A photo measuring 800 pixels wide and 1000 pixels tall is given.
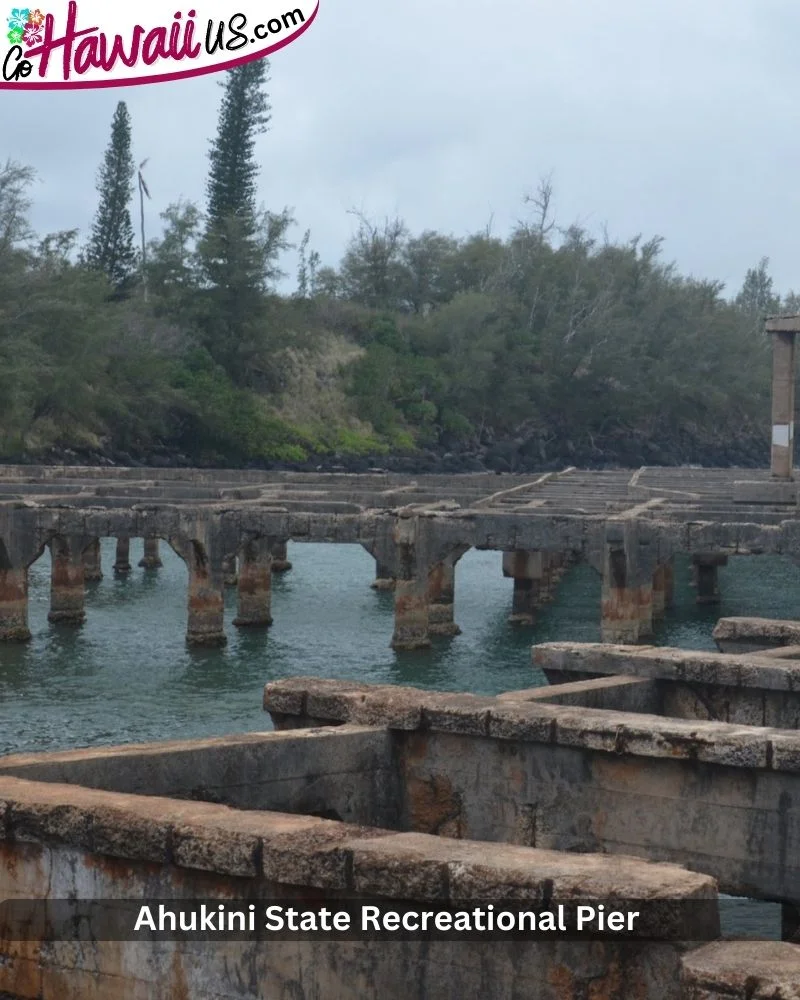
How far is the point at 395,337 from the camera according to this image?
343 feet

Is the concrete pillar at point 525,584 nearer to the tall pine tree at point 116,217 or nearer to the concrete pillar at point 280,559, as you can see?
the concrete pillar at point 280,559

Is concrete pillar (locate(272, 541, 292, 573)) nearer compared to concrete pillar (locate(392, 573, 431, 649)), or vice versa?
concrete pillar (locate(392, 573, 431, 649))

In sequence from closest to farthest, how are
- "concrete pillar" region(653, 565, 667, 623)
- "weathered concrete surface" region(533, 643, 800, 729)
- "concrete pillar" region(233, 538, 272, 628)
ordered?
"weathered concrete surface" region(533, 643, 800, 729) → "concrete pillar" region(233, 538, 272, 628) → "concrete pillar" region(653, 565, 667, 623)

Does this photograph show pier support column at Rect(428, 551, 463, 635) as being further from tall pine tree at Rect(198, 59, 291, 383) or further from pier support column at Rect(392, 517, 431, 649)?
tall pine tree at Rect(198, 59, 291, 383)

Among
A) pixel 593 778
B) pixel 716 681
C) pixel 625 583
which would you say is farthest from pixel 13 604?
pixel 593 778

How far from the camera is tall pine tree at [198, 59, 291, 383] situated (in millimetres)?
85750

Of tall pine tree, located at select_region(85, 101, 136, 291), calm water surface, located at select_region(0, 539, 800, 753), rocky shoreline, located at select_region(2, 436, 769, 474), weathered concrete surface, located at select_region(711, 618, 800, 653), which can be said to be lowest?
calm water surface, located at select_region(0, 539, 800, 753)

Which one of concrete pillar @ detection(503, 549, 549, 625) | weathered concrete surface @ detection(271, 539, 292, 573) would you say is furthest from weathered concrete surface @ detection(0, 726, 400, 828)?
weathered concrete surface @ detection(271, 539, 292, 573)

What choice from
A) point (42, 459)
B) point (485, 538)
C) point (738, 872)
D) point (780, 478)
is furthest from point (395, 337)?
point (738, 872)

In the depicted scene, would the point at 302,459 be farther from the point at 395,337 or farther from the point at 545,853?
the point at 545,853

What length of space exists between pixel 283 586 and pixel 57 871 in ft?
123

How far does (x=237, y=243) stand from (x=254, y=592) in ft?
166

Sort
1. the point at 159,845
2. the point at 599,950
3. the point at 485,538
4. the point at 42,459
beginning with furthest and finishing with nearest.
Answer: the point at 42,459
the point at 485,538
the point at 159,845
the point at 599,950

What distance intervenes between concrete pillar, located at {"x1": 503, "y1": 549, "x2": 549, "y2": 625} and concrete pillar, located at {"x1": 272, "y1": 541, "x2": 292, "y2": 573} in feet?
39.6
